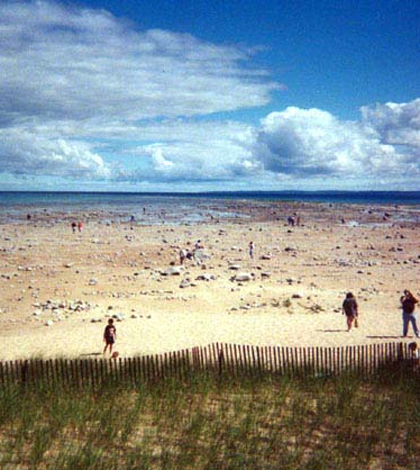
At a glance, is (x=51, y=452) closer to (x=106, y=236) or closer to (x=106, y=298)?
(x=106, y=298)

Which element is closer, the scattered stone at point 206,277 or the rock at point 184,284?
the rock at point 184,284

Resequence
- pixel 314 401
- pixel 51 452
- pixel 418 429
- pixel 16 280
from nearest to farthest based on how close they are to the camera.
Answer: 1. pixel 51 452
2. pixel 418 429
3. pixel 314 401
4. pixel 16 280

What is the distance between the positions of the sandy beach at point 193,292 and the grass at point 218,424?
3.64 meters

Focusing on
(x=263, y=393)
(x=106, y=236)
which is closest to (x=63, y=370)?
(x=263, y=393)

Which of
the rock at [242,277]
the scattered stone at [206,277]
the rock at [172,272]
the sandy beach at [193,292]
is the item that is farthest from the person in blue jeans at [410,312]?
the rock at [172,272]

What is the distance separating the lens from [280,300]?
22.3 meters

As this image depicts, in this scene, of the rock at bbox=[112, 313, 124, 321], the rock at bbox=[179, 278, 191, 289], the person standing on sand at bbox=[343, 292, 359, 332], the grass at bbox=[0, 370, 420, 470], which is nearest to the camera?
the grass at bbox=[0, 370, 420, 470]

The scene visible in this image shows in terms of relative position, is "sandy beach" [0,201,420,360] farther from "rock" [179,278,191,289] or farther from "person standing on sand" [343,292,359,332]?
"person standing on sand" [343,292,359,332]

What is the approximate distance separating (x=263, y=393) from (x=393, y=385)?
11.7 feet

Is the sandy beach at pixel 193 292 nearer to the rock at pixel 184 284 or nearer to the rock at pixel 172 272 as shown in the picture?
the rock at pixel 172 272

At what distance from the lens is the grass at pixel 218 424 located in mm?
8875

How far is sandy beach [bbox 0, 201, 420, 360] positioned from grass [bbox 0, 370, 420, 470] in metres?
3.64

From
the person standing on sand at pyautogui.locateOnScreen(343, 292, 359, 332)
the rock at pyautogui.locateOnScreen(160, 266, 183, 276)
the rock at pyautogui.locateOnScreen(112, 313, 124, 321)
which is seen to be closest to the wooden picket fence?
the person standing on sand at pyautogui.locateOnScreen(343, 292, 359, 332)

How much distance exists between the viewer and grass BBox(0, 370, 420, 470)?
29.1ft
